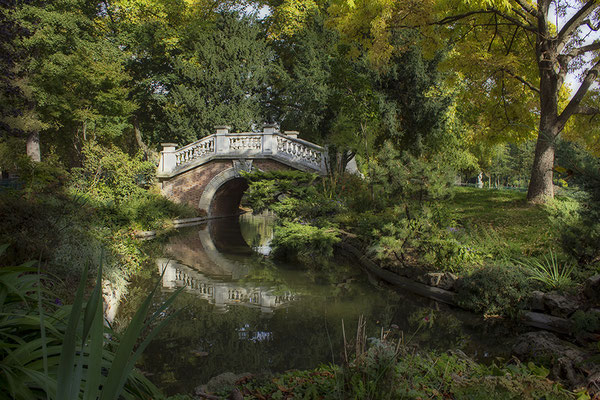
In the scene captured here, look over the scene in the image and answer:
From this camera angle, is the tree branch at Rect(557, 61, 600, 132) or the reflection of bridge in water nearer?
the reflection of bridge in water

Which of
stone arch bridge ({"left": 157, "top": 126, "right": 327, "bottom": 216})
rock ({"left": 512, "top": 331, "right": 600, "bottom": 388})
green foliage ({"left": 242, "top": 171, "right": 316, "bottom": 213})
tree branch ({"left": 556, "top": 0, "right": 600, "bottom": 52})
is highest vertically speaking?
tree branch ({"left": 556, "top": 0, "right": 600, "bottom": 52})

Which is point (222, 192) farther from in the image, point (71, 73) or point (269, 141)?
point (71, 73)

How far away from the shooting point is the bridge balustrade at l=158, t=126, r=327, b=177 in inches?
646

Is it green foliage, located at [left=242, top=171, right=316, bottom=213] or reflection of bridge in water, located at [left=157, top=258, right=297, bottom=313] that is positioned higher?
green foliage, located at [left=242, top=171, right=316, bottom=213]

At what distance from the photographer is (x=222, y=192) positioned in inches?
810

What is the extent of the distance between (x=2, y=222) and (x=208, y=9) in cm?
2429

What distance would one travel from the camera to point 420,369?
3090 millimetres

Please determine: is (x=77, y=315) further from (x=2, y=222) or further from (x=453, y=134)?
(x=453, y=134)

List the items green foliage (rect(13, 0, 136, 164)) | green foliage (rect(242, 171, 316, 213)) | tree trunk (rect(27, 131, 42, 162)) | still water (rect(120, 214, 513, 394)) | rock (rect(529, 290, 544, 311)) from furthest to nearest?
tree trunk (rect(27, 131, 42, 162)) < green foliage (rect(13, 0, 136, 164)) < green foliage (rect(242, 171, 316, 213)) < rock (rect(529, 290, 544, 311)) < still water (rect(120, 214, 513, 394))

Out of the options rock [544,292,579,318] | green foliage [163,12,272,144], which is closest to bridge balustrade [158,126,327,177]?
green foliage [163,12,272,144]

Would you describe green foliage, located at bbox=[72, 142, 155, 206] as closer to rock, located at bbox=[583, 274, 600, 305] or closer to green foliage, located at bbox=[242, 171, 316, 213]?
green foliage, located at bbox=[242, 171, 316, 213]

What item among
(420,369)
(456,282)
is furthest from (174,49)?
(420,369)

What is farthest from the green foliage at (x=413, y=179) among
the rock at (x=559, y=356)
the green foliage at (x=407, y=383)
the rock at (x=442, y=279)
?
the green foliage at (x=407, y=383)

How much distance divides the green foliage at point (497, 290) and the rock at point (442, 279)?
544 millimetres
